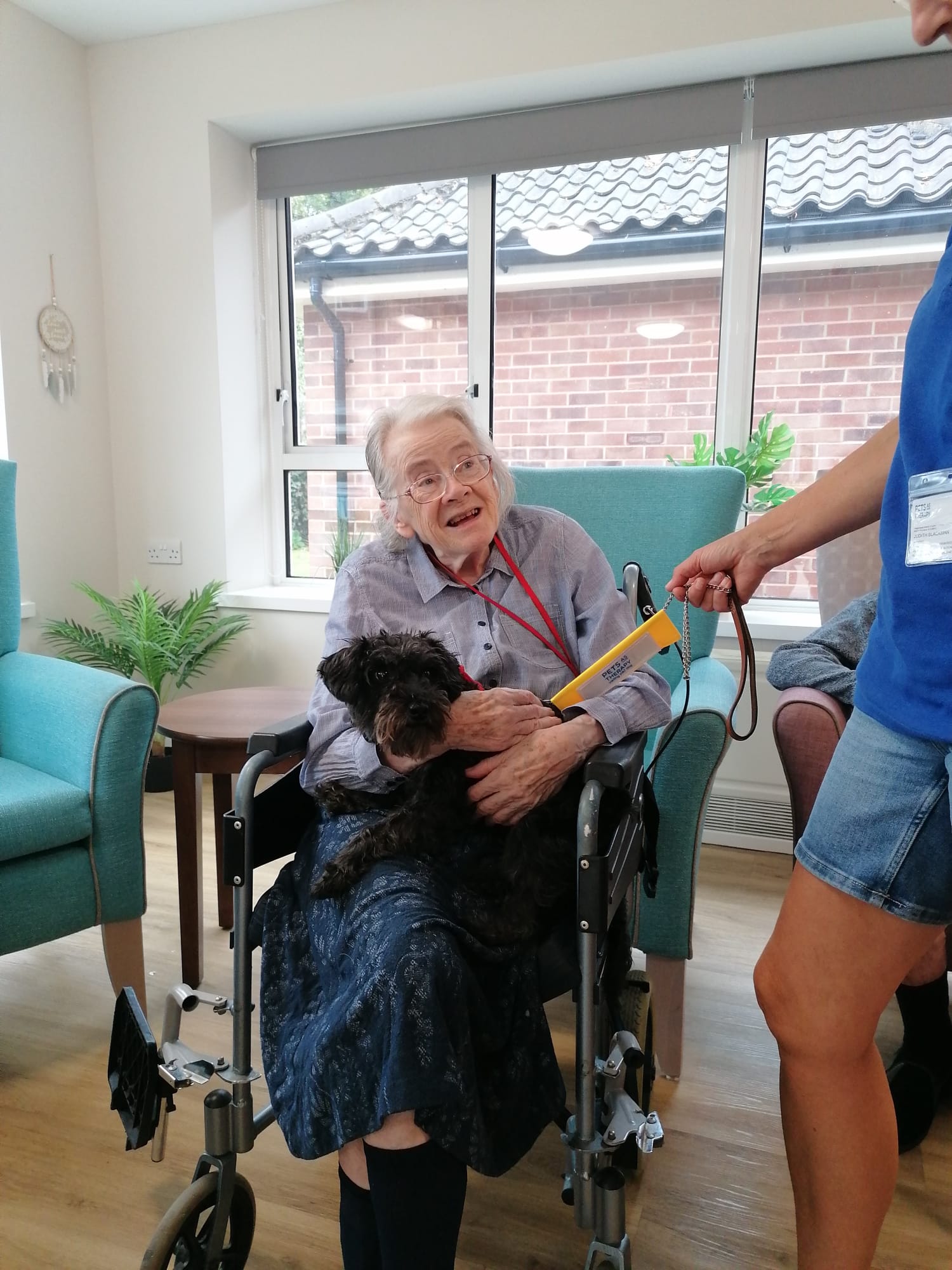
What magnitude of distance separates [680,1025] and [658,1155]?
0.82 ft

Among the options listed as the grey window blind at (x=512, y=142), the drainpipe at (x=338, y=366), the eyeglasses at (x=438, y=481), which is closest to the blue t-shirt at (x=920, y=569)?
the eyeglasses at (x=438, y=481)

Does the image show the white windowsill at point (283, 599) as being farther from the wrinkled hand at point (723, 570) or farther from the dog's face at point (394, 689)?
the wrinkled hand at point (723, 570)

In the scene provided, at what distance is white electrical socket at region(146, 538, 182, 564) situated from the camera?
359 cm

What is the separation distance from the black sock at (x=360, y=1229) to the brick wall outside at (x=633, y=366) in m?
2.53

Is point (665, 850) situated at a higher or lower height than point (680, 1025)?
higher

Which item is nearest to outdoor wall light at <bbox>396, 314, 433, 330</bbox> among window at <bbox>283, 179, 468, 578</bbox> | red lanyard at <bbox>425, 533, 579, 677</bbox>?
window at <bbox>283, 179, 468, 578</bbox>

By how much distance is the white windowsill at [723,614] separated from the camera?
2846mm

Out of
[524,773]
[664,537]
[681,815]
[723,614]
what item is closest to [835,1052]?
[524,773]

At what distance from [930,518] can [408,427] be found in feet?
3.01

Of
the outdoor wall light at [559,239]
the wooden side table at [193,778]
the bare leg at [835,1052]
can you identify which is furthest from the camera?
the outdoor wall light at [559,239]

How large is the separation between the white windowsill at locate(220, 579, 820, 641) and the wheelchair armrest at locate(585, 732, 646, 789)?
56.0 inches

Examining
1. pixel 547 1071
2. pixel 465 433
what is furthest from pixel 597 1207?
pixel 465 433

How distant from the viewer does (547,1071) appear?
1.14m

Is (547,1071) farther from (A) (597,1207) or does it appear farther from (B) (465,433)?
(B) (465,433)
